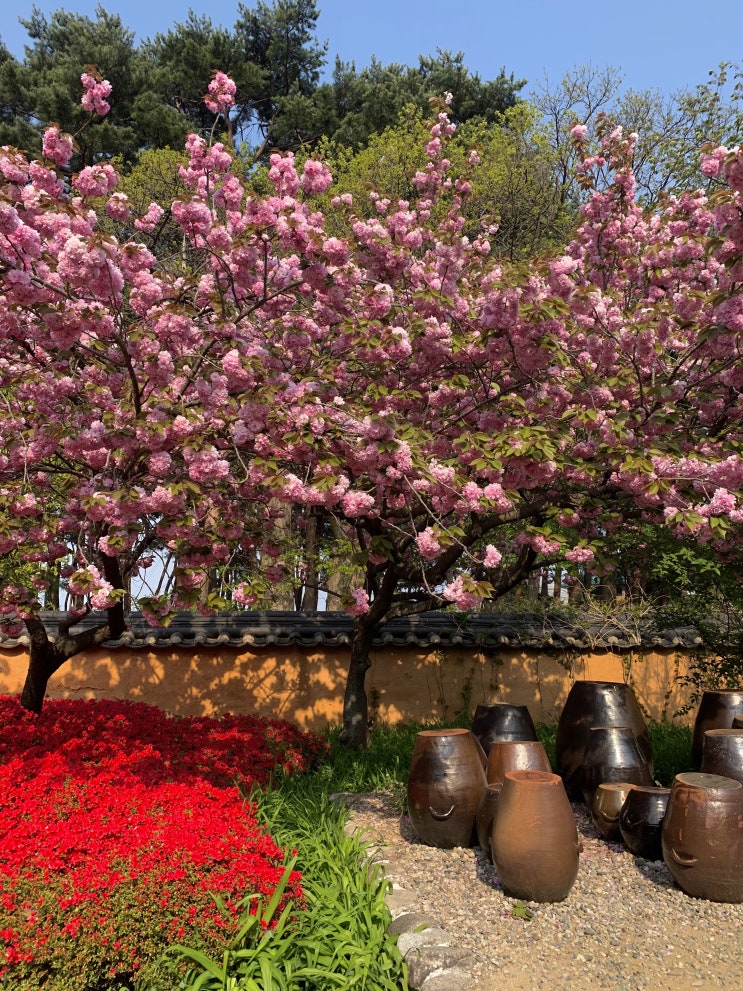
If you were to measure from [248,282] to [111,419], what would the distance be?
1369 mm

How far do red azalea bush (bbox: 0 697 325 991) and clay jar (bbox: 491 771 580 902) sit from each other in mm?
1227

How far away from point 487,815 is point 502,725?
1.40m

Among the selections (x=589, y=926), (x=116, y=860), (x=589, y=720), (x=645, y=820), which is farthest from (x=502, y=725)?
(x=116, y=860)

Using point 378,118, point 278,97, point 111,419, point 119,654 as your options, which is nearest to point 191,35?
point 278,97

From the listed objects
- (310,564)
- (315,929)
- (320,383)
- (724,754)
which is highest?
(320,383)

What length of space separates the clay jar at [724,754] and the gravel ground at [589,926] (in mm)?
735

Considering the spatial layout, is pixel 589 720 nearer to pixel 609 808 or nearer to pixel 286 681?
pixel 609 808

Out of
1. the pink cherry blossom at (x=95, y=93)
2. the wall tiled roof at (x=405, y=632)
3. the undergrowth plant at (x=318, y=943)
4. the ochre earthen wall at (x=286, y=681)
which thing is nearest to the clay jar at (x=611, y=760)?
the undergrowth plant at (x=318, y=943)

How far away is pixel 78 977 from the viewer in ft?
11.6

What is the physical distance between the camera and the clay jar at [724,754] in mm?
4816

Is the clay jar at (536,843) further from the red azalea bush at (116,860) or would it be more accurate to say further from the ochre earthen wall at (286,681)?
the ochre earthen wall at (286,681)

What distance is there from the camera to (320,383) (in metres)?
4.43

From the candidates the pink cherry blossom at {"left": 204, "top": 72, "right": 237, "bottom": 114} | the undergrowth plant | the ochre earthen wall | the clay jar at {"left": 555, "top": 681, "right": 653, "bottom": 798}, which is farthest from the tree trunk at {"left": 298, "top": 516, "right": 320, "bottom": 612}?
the undergrowth plant

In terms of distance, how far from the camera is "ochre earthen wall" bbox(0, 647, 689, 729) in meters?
8.48
